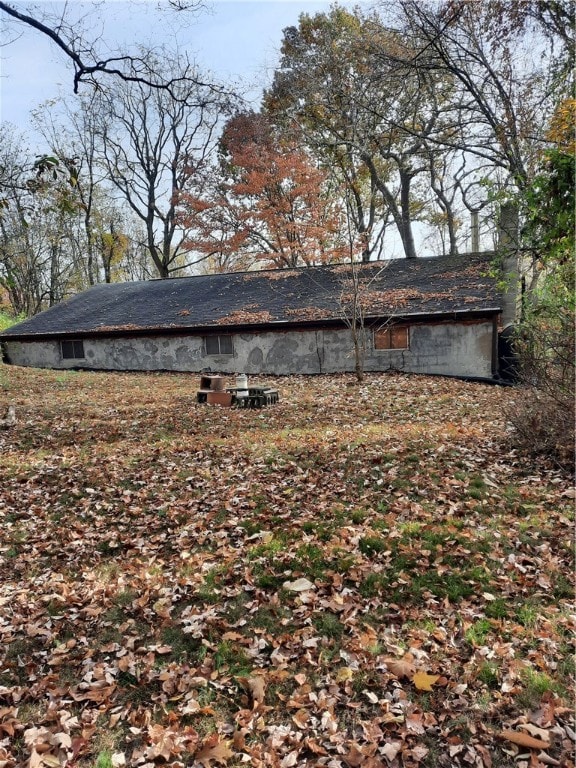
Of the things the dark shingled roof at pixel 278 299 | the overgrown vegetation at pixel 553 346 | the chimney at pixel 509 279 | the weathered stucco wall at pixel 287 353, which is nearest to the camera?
the overgrown vegetation at pixel 553 346

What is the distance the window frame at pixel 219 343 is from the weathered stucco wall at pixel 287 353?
0.13 meters

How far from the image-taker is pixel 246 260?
30000 mm

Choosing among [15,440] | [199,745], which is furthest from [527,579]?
[15,440]

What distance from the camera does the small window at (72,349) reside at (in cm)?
2025

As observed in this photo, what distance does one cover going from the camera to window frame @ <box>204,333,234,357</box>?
1825 centimetres

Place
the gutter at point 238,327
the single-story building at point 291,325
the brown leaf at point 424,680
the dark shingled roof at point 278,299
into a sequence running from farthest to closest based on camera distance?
the dark shingled roof at point 278,299, the single-story building at point 291,325, the gutter at point 238,327, the brown leaf at point 424,680

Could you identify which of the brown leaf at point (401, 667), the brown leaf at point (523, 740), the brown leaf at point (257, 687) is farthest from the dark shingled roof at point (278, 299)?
the brown leaf at point (523, 740)

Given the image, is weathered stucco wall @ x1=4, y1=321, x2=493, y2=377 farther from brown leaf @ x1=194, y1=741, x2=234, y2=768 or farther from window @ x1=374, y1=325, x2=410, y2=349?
brown leaf @ x1=194, y1=741, x2=234, y2=768

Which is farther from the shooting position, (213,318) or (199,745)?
(213,318)

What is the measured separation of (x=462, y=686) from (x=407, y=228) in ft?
80.1

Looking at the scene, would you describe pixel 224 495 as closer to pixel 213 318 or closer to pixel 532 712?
pixel 532 712

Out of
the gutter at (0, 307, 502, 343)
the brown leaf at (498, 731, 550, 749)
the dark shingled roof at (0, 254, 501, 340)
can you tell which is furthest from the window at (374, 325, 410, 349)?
the brown leaf at (498, 731, 550, 749)

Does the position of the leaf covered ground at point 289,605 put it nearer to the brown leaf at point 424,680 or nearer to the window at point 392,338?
the brown leaf at point 424,680

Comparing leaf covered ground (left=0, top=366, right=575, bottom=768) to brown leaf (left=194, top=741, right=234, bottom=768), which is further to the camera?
leaf covered ground (left=0, top=366, right=575, bottom=768)
